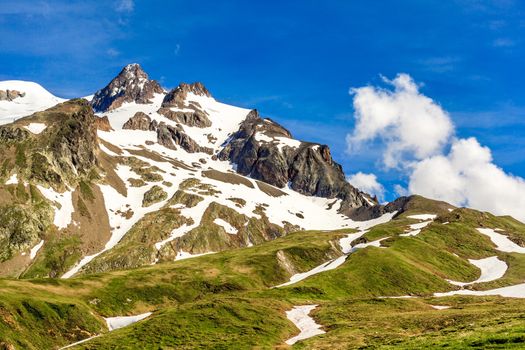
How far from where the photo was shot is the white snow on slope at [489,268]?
162000mm

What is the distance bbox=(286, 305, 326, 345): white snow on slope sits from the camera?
79287mm

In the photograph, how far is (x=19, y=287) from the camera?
109812mm

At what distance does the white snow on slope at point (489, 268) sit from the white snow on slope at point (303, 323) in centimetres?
7698

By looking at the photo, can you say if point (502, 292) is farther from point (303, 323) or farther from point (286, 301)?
point (303, 323)

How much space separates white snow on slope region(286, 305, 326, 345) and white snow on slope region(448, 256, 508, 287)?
76975 millimetres

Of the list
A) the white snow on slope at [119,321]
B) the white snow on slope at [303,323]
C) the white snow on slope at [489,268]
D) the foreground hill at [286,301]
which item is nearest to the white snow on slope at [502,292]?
the foreground hill at [286,301]

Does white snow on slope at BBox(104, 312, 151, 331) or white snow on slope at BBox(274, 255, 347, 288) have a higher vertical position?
white snow on slope at BBox(274, 255, 347, 288)

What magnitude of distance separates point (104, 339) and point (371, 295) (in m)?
88.6

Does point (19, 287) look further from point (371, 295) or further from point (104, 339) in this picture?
point (371, 295)

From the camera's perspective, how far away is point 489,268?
179 m

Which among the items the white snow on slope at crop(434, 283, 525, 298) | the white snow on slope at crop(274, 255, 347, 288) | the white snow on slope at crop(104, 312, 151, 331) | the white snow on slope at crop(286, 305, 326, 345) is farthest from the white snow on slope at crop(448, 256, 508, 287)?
the white snow on slope at crop(104, 312, 151, 331)

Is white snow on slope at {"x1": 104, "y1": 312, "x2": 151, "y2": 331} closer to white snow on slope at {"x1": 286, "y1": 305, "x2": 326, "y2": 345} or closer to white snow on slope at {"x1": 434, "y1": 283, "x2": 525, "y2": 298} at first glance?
white snow on slope at {"x1": 286, "y1": 305, "x2": 326, "y2": 345}

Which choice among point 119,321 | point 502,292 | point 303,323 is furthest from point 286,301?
point 502,292

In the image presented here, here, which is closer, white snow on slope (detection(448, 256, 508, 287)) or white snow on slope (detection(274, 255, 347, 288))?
white snow on slope (detection(448, 256, 508, 287))
